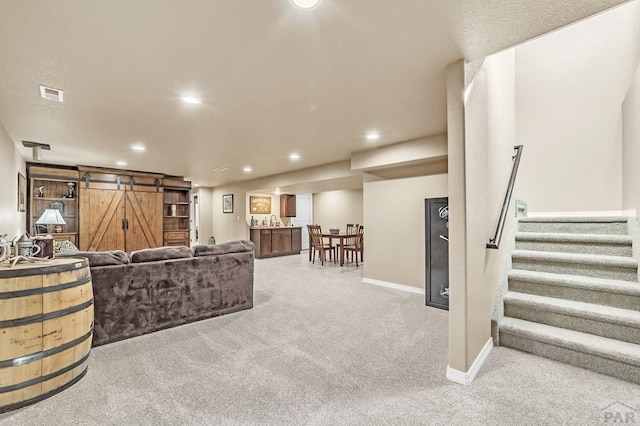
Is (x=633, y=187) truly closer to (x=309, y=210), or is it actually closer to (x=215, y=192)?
(x=309, y=210)

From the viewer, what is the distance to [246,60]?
2152 millimetres

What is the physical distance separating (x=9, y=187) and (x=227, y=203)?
18.6 ft

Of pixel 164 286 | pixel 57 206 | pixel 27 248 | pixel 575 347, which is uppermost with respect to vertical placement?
pixel 57 206

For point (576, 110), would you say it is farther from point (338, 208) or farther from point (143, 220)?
point (143, 220)

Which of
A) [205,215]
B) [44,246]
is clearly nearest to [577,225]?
[44,246]

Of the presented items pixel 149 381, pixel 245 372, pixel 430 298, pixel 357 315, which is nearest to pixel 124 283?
pixel 149 381

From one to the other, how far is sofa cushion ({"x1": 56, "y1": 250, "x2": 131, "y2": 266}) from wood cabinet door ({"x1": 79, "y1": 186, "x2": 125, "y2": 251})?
4.35 m

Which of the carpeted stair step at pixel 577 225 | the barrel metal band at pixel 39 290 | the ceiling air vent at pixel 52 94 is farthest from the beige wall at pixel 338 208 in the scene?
the barrel metal band at pixel 39 290

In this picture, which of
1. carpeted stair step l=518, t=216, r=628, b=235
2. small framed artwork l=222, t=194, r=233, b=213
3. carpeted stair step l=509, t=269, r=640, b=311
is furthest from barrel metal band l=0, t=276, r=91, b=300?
small framed artwork l=222, t=194, r=233, b=213

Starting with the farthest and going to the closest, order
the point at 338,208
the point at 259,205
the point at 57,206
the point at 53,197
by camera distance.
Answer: the point at 338,208 → the point at 259,205 → the point at 53,197 → the point at 57,206

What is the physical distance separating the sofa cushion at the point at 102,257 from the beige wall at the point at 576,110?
5440 millimetres

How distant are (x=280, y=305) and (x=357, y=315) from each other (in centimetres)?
106

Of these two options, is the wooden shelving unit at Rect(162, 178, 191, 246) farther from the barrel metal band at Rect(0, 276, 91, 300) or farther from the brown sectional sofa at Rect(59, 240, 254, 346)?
the barrel metal band at Rect(0, 276, 91, 300)

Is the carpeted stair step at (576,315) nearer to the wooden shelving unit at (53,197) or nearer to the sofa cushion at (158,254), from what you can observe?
the sofa cushion at (158,254)
